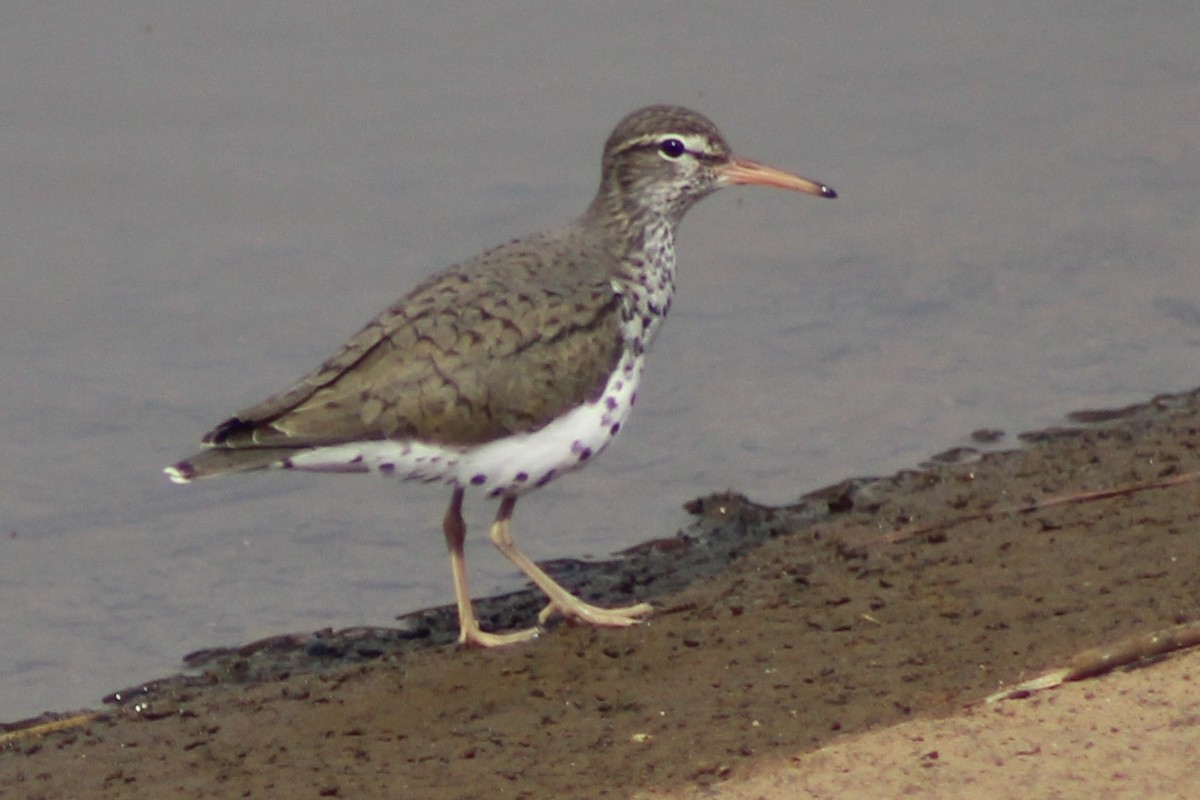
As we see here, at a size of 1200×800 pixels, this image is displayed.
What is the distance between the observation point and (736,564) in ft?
28.8

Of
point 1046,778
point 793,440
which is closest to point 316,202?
point 793,440

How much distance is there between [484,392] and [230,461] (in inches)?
39.7

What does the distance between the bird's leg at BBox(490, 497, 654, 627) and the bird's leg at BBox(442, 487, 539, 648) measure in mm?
144

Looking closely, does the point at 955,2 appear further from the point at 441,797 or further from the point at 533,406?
the point at 441,797

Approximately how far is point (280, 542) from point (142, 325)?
7.04ft

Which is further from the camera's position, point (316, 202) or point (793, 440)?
point (316, 202)

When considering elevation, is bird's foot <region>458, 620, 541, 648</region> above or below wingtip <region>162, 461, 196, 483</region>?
below

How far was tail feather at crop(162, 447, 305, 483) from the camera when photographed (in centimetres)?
750

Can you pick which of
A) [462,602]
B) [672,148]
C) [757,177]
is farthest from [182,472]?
[757,177]

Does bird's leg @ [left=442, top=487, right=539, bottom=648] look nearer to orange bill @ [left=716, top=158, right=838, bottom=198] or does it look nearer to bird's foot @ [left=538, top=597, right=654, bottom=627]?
bird's foot @ [left=538, top=597, right=654, bottom=627]

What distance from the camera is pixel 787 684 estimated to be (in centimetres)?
661

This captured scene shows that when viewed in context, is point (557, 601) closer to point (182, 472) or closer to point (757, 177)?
point (182, 472)

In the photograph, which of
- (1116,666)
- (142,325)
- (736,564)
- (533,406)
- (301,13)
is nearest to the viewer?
(1116,666)

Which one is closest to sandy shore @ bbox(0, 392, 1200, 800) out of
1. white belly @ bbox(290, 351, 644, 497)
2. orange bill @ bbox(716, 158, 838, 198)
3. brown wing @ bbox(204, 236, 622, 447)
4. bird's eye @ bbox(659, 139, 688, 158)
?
white belly @ bbox(290, 351, 644, 497)
